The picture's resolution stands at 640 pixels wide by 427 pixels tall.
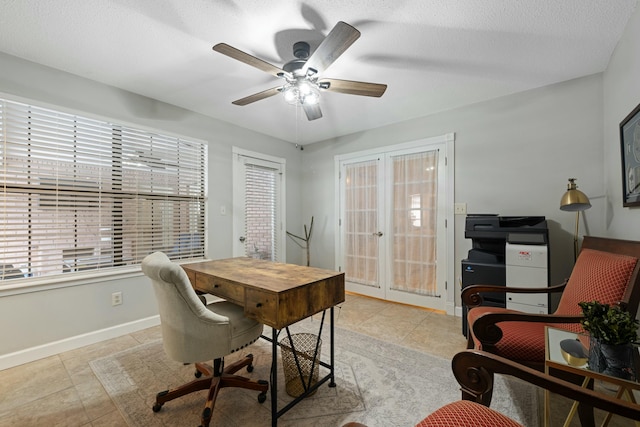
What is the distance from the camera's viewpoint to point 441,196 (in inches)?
130

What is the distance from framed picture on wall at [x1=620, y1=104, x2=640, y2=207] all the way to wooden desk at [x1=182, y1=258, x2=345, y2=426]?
199 cm

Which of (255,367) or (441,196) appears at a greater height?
(441,196)

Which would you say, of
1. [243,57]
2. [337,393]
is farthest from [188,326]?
[243,57]

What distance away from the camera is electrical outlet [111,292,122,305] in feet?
8.67

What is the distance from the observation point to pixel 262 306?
56.7 inches

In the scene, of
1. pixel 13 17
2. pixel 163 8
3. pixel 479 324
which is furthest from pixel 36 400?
pixel 479 324

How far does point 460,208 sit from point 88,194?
388 centimetres

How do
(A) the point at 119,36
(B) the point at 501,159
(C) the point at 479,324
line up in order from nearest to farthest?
(C) the point at 479,324 < (A) the point at 119,36 < (B) the point at 501,159

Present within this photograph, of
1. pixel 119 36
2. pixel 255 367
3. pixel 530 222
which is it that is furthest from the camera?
pixel 530 222

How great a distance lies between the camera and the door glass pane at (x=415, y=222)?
3.39 metres

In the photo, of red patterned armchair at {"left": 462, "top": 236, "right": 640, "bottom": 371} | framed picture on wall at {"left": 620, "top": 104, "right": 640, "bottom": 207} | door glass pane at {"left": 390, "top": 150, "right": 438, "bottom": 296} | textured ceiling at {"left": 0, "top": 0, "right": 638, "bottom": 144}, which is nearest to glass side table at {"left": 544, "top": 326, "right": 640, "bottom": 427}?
red patterned armchair at {"left": 462, "top": 236, "right": 640, "bottom": 371}

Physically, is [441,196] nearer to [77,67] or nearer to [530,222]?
[530,222]

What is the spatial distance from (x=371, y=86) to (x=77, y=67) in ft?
8.27

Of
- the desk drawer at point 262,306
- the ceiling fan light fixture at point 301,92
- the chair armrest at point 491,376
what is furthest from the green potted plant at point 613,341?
the ceiling fan light fixture at point 301,92
